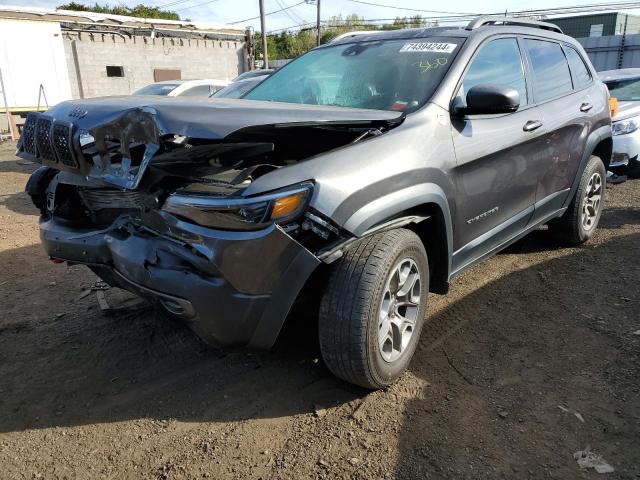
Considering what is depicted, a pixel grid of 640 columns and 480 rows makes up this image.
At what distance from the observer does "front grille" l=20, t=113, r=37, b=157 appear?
9.53 feet

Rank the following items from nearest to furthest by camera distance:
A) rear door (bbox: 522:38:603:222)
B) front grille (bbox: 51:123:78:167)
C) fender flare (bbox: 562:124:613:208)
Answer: front grille (bbox: 51:123:78:167), rear door (bbox: 522:38:603:222), fender flare (bbox: 562:124:613:208)

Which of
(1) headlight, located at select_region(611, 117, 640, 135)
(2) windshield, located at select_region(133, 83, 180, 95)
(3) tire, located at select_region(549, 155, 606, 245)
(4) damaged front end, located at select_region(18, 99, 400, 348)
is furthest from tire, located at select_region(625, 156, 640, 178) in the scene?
(2) windshield, located at select_region(133, 83, 180, 95)

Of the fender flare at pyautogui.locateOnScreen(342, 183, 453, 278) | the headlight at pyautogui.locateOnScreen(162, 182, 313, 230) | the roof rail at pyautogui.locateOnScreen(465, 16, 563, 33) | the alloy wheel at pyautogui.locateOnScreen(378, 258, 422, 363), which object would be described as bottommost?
the alloy wheel at pyautogui.locateOnScreen(378, 258, 422, 363)

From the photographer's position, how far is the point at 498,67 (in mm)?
3539

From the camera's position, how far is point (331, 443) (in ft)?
7.95

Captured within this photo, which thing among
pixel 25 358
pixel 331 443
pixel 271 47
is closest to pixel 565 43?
pixel 331 443

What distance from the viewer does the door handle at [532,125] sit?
3.59 m

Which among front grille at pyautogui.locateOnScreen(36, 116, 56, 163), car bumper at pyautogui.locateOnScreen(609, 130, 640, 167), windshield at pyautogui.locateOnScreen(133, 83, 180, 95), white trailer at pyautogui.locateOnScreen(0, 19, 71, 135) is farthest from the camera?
white trailer at pyautogui.locateOnScreen(0, 19, 71, 135)

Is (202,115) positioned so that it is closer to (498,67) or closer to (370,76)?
(370,76)

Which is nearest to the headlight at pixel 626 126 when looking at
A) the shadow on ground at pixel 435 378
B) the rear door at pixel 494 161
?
the shadow on ground at pixel 435 378

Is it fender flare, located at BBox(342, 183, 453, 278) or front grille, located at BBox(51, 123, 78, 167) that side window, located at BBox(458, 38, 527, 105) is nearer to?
fender flare, located at BBox(342, 183, 453, 278)

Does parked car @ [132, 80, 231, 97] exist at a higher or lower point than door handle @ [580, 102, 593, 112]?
higher

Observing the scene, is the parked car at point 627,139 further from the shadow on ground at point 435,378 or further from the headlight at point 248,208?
the headlight at point 248,208

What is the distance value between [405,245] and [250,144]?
Result: 915mm
